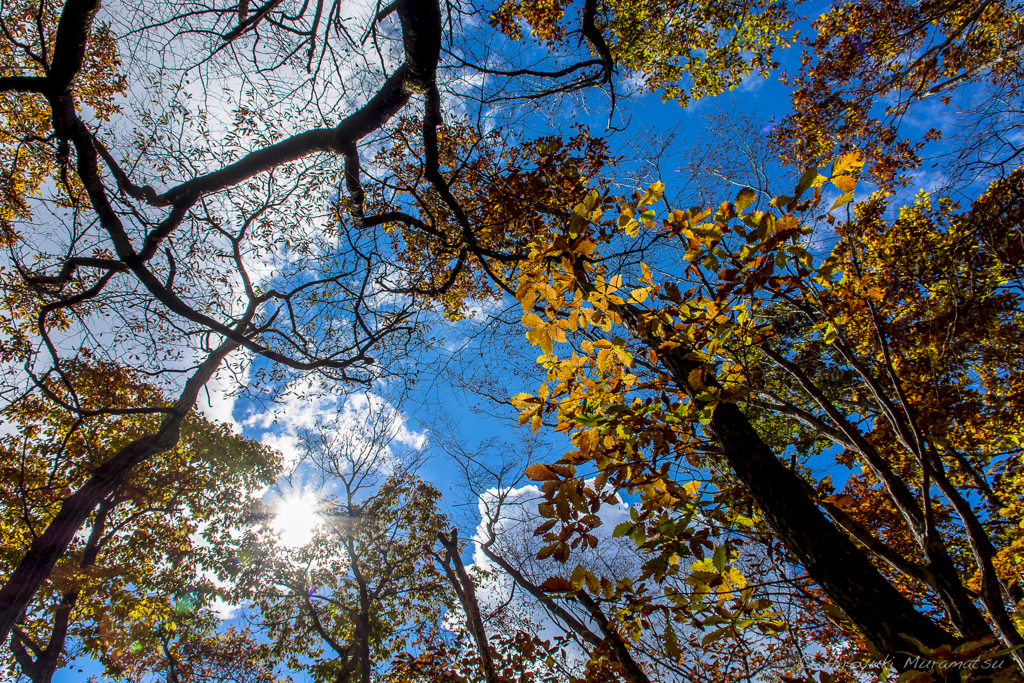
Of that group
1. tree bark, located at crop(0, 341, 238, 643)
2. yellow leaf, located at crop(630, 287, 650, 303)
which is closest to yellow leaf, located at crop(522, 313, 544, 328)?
yellow leaf, located at crop(630, 287, 650, 303)

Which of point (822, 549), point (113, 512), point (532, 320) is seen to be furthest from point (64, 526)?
point (822, 549)

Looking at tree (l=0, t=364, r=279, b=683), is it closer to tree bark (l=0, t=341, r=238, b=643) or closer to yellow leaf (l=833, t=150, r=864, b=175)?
tree bark (l=0, t=341, r=238, b=643)

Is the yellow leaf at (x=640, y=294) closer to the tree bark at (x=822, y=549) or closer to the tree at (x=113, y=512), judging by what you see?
the tree bark at (x=822, y=549)

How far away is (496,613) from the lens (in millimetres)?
9289

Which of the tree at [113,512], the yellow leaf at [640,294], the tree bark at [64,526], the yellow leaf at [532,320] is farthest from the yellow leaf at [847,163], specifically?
the tree at [113,512]

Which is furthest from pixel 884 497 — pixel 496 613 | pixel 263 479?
pixel 263 479

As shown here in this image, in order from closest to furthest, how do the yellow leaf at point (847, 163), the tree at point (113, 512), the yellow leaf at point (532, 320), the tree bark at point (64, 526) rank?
the yellow leaf at point (847, 163)
the yellow leaf at point (532, 320)
the tree bark at point (64, 526)
the tree at point (113, 512)

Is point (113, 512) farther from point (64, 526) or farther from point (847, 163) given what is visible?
point (847, 163)

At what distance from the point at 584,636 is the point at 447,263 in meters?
6.24

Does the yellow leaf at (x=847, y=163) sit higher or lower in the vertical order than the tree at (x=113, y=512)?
lower

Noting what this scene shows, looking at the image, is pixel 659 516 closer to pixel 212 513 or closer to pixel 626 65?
pixel 626 65

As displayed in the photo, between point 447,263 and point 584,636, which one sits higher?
point 447,263

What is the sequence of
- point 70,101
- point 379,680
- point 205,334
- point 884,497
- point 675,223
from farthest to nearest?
point 379,680
point 884,497
point 205,334
point 70,101
point 675,223

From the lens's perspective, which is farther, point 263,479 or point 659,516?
point 263,479
